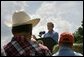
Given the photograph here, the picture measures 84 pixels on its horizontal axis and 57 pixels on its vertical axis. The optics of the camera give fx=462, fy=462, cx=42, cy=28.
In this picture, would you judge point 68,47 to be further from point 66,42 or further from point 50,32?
point 50,32

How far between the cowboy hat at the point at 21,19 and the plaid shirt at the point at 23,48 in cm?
40

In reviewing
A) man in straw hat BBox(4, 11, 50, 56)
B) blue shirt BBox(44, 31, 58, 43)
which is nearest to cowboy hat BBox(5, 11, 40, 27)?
man in straw hat BBox(4, 11, 50, 56)

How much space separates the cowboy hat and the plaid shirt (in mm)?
398

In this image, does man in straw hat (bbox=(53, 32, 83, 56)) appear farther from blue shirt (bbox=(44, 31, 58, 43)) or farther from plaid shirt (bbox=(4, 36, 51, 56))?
blue shirt (bbox=(44, 31, 58, 43))

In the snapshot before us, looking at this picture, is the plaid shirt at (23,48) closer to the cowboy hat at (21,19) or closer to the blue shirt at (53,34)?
the cowboy hat at (21,19)

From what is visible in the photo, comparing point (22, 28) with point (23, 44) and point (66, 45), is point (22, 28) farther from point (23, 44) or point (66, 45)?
point (66, 45)

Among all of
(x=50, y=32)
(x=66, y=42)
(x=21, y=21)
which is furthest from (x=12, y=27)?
(x=50, y=32)

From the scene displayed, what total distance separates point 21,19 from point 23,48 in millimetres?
817

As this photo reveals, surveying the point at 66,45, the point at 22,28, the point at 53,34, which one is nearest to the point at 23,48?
the point at 22,28

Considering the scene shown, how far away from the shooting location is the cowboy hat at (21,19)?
27.2ft

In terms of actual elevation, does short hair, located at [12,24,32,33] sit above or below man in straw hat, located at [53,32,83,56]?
above

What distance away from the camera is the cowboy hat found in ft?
27.2

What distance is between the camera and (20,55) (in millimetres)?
7844

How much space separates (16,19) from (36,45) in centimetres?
85
